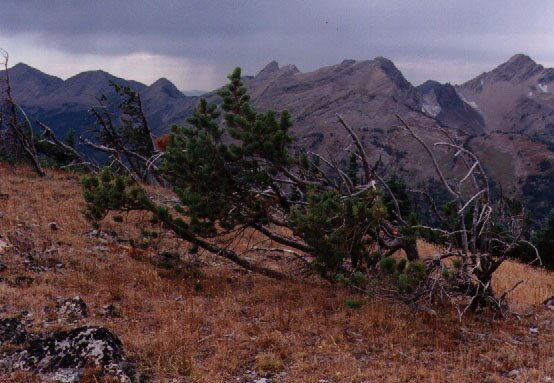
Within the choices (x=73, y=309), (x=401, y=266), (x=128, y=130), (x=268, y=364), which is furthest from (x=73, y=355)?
(x=128, y=130)

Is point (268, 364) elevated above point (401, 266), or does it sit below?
below

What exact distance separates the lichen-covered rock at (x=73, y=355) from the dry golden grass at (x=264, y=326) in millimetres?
451

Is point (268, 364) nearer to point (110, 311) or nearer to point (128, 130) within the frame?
point (110, 311)

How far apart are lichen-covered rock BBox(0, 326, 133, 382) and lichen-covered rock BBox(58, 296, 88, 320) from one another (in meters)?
1.35

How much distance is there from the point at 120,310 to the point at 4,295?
211cm

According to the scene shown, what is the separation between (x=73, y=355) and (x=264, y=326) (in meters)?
3.10

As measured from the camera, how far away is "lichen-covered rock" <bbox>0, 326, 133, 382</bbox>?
19.8 ft

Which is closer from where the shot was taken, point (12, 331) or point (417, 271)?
point (12, 331)

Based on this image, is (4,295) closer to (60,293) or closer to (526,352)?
(60,293)


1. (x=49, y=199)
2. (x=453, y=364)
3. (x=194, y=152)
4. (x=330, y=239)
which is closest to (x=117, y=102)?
(x=49, y=199)

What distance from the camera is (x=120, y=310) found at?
8.52 m

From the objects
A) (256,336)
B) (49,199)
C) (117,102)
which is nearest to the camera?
(256,336)

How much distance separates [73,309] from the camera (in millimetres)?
8070

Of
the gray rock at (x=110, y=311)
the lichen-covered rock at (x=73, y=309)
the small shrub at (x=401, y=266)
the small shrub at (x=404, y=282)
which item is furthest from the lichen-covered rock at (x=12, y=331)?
the small shrub at (x=401, y=266)
